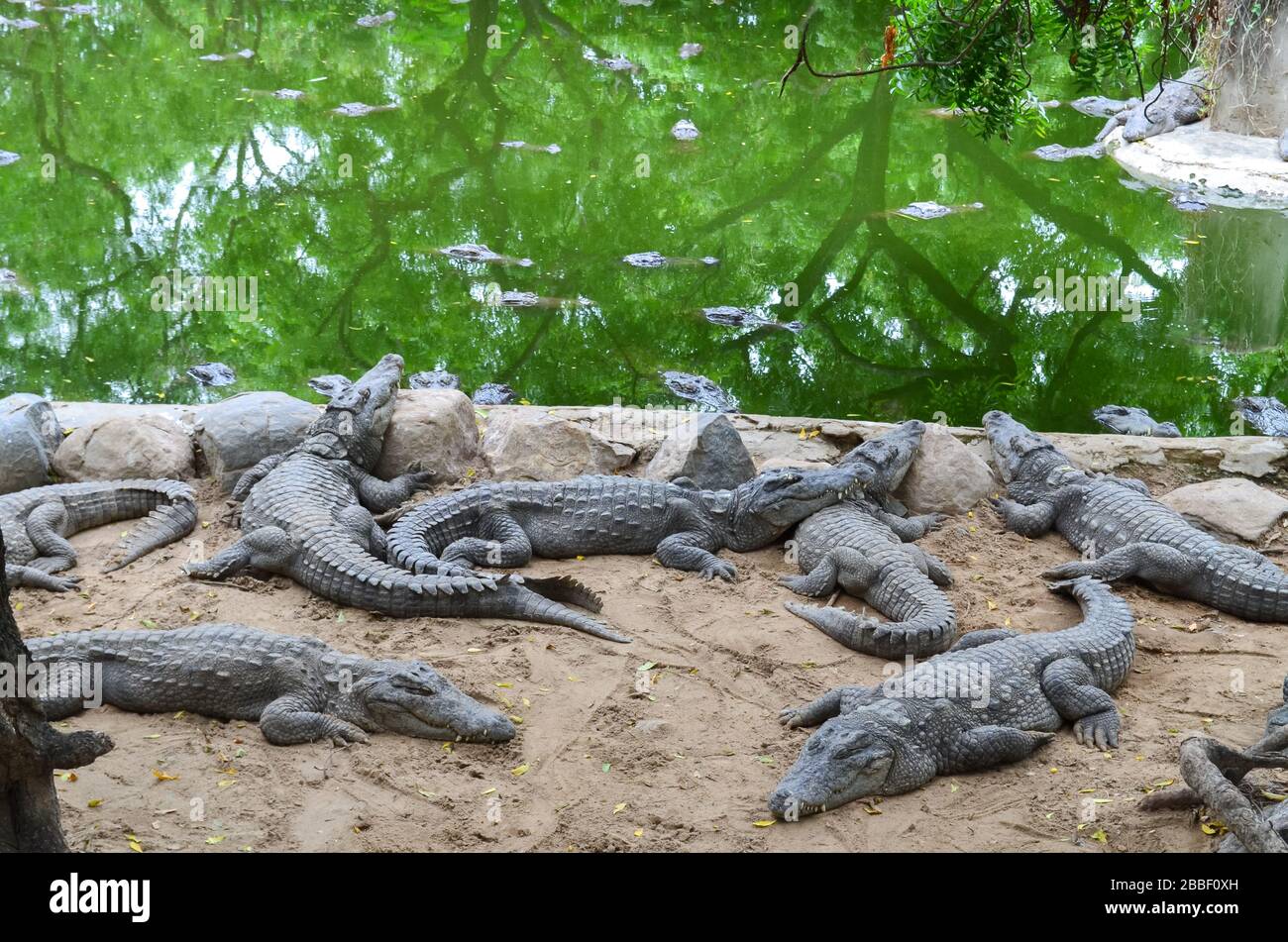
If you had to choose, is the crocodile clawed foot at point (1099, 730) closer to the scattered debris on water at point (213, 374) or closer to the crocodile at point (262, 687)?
the crocodile at point (262, 687)

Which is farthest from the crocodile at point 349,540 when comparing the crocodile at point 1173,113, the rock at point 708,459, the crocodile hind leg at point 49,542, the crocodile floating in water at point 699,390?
the crocodile at point 1173,113

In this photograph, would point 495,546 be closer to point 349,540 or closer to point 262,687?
point 349,540

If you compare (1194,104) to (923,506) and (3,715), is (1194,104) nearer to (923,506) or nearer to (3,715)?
(923,506)

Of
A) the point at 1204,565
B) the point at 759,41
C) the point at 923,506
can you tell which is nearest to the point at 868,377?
the point at 923,506

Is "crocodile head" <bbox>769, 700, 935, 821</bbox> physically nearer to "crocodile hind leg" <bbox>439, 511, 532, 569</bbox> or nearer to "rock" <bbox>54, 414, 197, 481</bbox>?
"crocodile hind leg" <bbox>439, 511, 532, 569</bbox>

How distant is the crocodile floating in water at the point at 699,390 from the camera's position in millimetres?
10156

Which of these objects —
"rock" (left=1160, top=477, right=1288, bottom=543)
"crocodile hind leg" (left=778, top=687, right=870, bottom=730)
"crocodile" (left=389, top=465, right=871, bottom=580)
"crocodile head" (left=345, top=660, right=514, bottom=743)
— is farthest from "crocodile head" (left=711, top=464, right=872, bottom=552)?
"crocodile head" (left=345, top=660, right=514, bottom=743)

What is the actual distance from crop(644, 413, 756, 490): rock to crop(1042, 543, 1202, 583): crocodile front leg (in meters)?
1.89

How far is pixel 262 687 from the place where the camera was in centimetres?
521

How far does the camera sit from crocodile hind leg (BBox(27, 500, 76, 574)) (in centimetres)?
648

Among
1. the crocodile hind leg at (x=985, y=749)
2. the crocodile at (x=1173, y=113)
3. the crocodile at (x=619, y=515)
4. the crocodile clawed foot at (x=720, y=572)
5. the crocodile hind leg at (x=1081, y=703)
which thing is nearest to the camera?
the crocodile hind leg at (x=985, y=749)

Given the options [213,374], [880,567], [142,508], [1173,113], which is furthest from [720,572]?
[1173,113]

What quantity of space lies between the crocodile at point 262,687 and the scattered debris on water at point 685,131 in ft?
42.7

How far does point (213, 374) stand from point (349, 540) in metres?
4.46
